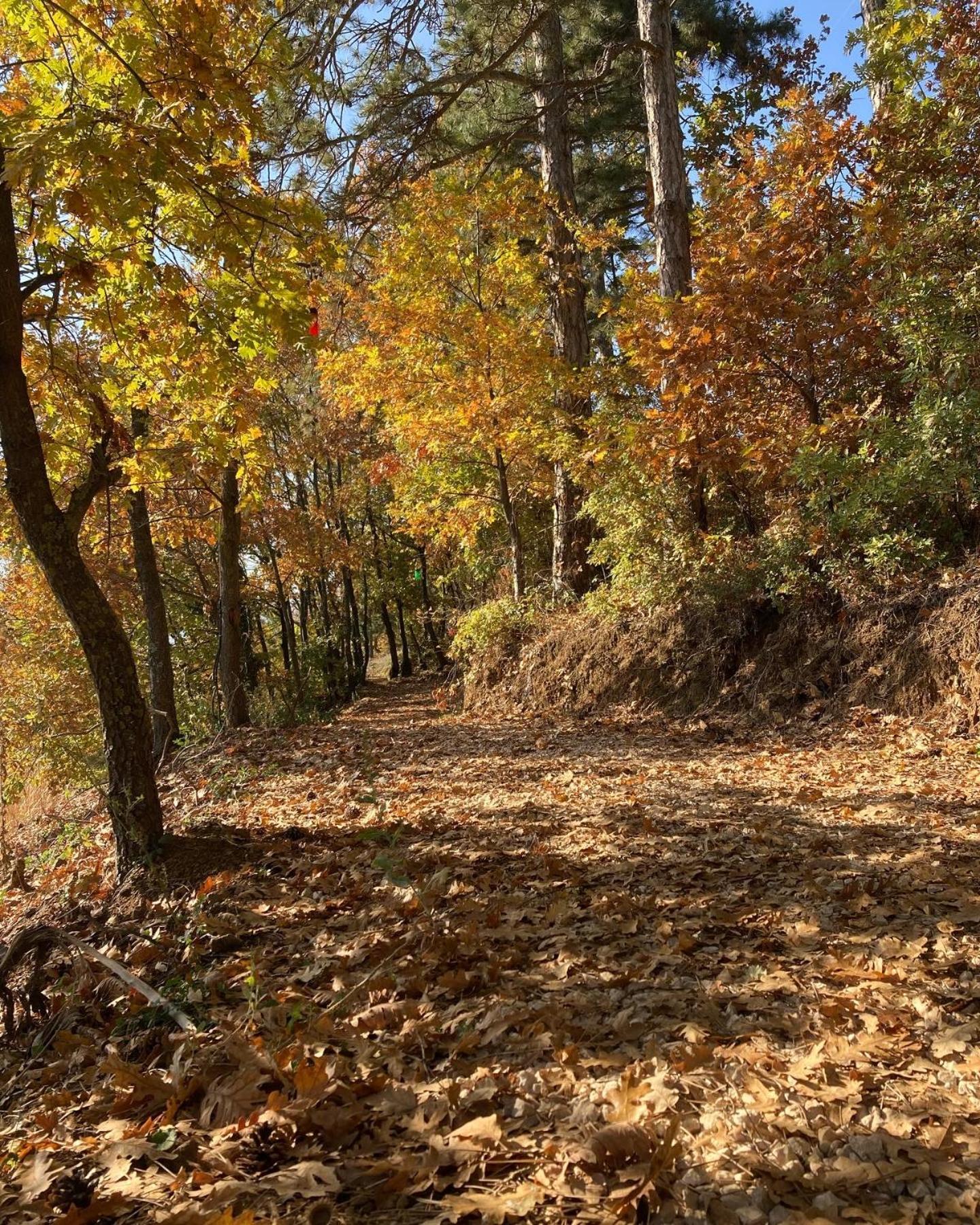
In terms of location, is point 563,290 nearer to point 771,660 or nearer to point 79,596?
point 771,660

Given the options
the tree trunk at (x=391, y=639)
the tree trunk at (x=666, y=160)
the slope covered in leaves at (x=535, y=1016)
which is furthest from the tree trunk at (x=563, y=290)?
the tree trunk at (x=391, y=639)

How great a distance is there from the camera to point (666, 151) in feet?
31.4

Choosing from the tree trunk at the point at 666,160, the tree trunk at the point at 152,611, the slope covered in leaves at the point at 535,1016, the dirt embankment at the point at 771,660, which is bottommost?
the slope covered in leaves at the point at 535,1016

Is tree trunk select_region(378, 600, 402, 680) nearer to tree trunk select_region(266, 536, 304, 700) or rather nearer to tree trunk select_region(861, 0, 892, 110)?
tree trunk select_region(266, 536, 304, 700)

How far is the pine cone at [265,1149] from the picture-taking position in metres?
2.01

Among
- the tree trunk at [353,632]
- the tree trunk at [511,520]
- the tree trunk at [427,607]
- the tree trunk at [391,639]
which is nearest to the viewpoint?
the tree trunk at [511,520]

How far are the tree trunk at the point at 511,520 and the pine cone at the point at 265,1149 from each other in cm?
993

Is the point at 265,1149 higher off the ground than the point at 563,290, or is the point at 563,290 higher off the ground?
the point at 563,290

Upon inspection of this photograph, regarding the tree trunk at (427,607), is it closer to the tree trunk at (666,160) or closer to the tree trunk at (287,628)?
the tree trunk at (287,628)

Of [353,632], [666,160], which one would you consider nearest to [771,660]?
[666,160]

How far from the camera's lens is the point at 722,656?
8539 millimetres

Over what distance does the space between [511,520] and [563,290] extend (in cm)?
357

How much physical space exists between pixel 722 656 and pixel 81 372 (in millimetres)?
7052

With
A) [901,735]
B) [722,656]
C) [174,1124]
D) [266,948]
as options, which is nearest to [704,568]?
[722,656]
